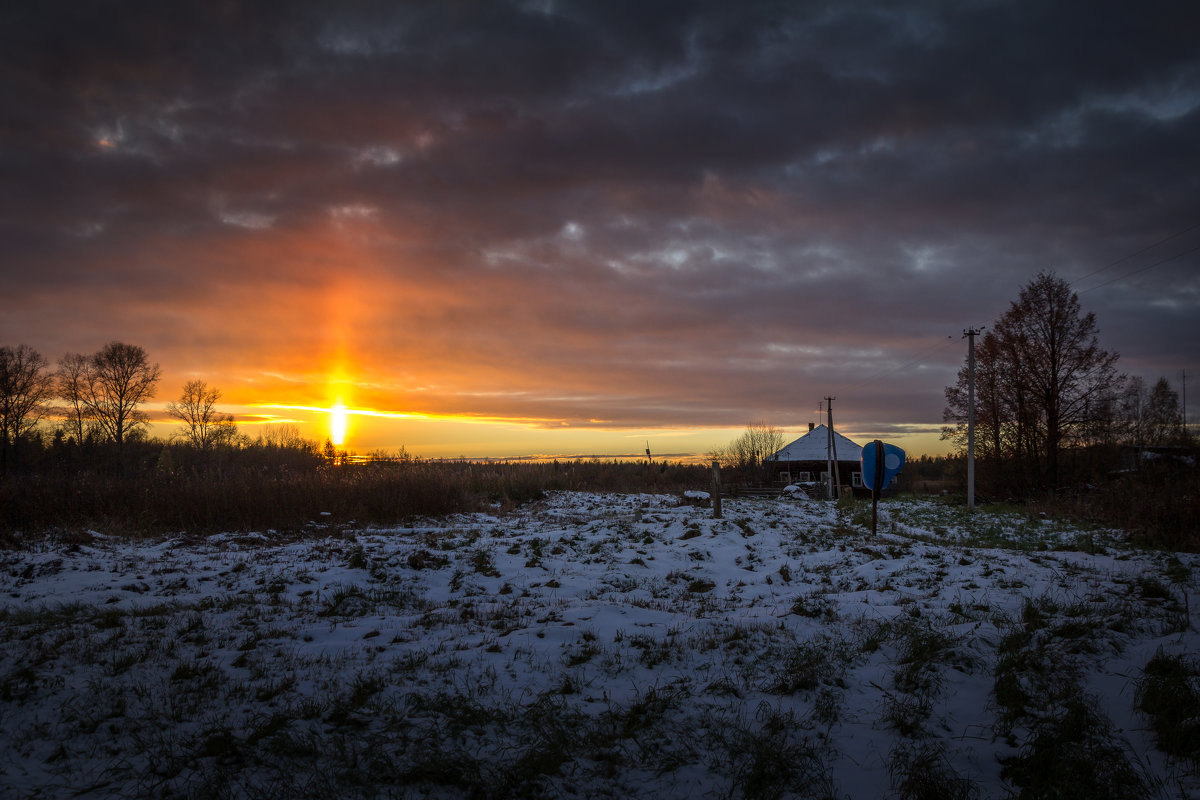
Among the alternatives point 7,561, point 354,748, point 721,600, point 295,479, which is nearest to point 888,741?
point 354,748

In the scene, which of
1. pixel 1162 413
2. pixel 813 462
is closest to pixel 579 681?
pixel 813 462

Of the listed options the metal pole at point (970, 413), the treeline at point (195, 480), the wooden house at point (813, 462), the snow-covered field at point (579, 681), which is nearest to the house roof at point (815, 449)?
the wooden house at point (813, 462)

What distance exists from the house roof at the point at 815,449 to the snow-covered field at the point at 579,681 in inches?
1613

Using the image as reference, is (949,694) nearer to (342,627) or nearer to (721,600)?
(721,600)

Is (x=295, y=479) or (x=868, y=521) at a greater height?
(x=295, y=479)

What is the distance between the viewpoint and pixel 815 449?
164ft

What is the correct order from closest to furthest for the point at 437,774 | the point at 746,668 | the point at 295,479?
the point at 437,774, the point at 746,668, the point at 295,479

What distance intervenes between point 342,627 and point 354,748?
10.1ft

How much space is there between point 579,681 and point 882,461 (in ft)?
36.2

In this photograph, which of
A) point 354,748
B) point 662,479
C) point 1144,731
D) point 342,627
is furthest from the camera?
point 662,479

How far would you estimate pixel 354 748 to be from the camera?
378cm

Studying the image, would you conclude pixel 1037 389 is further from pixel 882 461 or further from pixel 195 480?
pixel 195 480

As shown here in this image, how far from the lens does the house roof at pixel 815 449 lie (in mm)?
49281

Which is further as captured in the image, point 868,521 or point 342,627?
point 868,521
